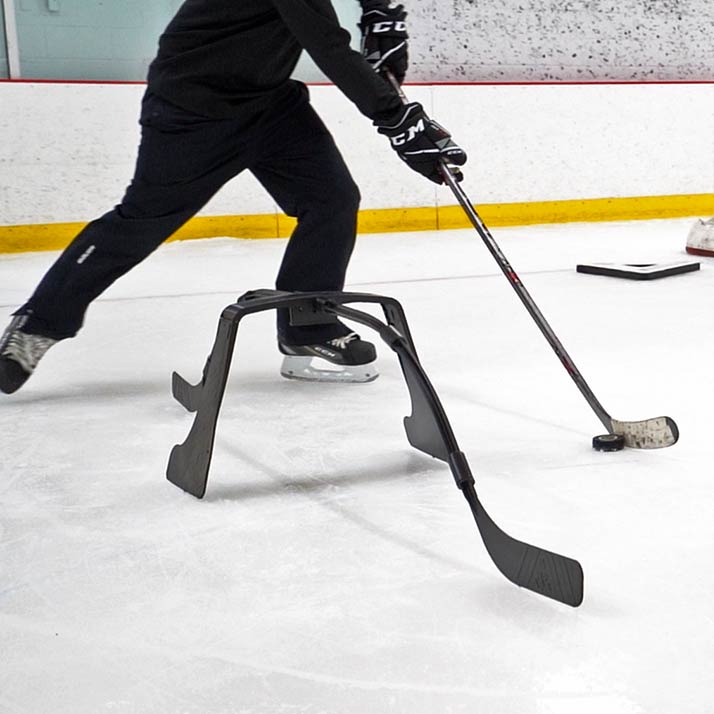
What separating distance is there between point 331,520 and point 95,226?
0.92 m

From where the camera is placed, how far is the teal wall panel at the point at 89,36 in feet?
15.7

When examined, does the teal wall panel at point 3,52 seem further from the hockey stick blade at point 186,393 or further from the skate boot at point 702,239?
the hockey stick blade at point 186,393

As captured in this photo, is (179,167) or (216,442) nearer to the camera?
(216,442)

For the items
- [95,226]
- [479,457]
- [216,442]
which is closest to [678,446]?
[479,457]

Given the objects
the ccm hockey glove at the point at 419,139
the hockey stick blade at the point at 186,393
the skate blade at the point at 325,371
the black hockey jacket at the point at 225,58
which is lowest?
the skate blade at the point at 325,371

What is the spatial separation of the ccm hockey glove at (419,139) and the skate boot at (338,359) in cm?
46

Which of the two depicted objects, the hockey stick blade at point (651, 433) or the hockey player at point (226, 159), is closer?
the hockey stick blade at point (651, 433)

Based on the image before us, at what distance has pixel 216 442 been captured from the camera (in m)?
1.75

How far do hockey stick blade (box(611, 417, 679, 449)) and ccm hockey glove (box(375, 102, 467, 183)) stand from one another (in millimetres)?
514

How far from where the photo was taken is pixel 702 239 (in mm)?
4059

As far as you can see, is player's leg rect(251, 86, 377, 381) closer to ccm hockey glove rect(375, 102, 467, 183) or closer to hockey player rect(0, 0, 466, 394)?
hockey player rect(0, 0, 466, 394)

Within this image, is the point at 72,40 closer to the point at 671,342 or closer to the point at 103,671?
→ the point at 671,342

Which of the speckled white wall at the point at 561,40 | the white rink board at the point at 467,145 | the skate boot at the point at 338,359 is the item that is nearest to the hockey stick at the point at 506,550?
the skate boot at the point at 338,359

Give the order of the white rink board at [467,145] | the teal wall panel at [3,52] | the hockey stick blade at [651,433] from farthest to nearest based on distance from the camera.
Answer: the teal wall panel at [3,52]
the white rink board at [467,145]
the hockey stick blade at [651,433]
